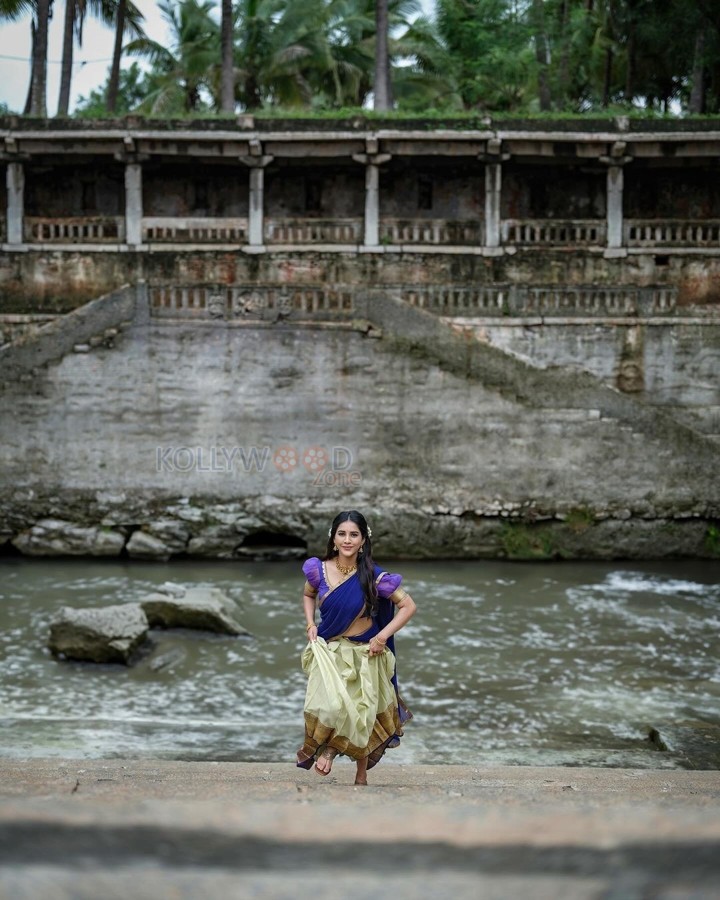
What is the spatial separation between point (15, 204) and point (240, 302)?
312 inches

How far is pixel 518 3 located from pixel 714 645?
24110mm

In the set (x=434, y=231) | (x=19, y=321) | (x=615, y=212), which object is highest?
(x=615, y=212)

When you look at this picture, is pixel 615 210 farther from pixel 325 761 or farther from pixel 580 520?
pixel 325 761

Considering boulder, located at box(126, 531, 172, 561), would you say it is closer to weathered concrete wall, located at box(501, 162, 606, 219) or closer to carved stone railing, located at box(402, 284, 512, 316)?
carved stone railing, located at box(402, 284, 512, 316)

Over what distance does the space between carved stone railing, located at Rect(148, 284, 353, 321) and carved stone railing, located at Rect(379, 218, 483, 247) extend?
5373 mm

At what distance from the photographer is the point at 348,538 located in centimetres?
551

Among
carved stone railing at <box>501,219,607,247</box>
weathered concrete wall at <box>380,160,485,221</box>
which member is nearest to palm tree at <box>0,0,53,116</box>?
weathered concrete wall at <box>380,160,485,221</box>

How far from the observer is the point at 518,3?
1177 inches

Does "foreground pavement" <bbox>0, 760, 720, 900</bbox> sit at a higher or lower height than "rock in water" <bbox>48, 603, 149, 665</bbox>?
higher

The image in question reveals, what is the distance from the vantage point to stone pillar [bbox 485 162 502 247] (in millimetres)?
21734

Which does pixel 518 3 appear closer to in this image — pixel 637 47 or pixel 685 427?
pixel 637 47

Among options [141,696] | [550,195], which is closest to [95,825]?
[141,696]

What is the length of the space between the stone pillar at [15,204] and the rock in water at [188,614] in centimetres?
1219

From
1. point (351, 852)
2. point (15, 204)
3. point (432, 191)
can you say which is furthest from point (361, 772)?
point (432, 191)
